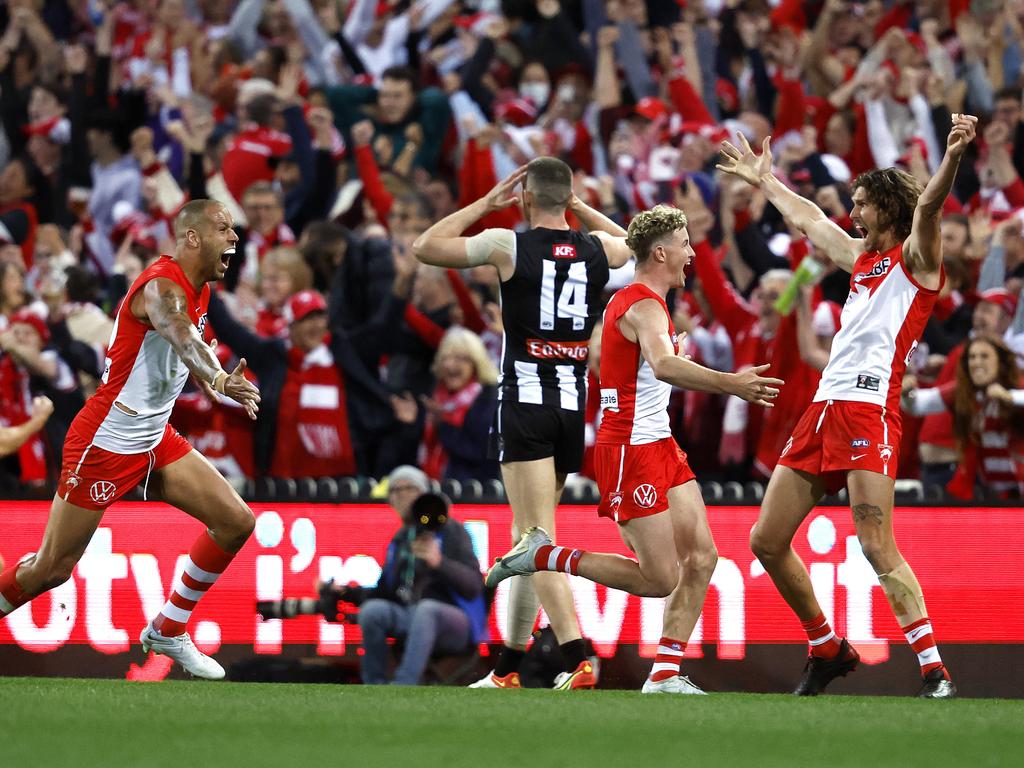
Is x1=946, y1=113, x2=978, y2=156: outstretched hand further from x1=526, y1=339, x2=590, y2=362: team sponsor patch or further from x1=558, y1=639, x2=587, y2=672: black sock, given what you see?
x1=558, y1=639, x2=587, y2=672: black sock

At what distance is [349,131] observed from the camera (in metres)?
16.8

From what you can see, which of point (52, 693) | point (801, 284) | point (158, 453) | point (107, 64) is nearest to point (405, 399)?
point (801, 284)

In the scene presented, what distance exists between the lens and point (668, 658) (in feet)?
27.0

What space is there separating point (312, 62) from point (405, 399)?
657 centimetres

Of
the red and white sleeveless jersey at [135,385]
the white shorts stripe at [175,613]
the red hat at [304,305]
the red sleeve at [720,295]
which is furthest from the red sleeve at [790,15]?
the white shorts stripe at [175,613]

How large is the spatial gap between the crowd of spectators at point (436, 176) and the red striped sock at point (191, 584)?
3262 millimetres

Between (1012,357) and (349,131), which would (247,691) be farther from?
(349,131)

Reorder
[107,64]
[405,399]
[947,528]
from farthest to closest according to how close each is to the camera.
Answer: [107,64] < [405,399] < [947,528]

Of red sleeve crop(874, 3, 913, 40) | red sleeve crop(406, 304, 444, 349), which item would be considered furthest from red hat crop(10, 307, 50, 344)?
red sleeve crop(874, 3, 913, 40)

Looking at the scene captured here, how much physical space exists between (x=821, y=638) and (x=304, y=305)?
200 inches

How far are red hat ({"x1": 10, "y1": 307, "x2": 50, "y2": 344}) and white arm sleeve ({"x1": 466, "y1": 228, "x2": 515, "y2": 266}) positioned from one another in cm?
515

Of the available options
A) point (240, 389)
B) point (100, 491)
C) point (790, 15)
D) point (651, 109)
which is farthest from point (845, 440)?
point (790, 15)

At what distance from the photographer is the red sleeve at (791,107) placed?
1481 centimetres

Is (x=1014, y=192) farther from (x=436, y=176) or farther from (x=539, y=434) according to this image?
(x=539, y=434)
